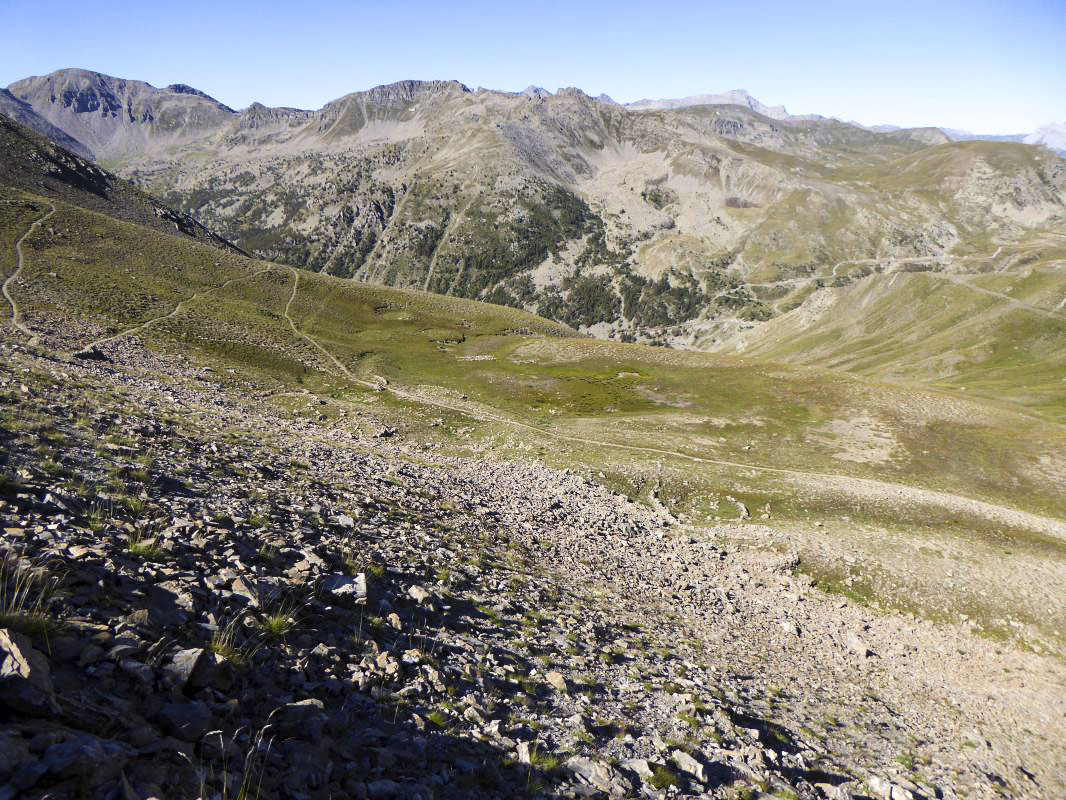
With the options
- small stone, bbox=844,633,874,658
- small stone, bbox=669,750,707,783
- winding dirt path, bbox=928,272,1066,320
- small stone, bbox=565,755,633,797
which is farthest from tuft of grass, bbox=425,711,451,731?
winding dirt path, bbox=928,272,1066,320

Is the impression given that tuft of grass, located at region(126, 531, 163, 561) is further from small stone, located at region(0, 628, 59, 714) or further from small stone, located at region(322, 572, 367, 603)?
small stone, located at region(0, 628, 59, 714)

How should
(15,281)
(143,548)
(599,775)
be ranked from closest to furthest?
(599,775) < (143,548) < (15,281)

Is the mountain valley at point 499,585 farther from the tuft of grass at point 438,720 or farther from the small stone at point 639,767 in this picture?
the tuft of grass at point 438,720

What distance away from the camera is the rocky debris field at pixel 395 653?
7.42 metres

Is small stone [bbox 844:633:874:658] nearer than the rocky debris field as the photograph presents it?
No

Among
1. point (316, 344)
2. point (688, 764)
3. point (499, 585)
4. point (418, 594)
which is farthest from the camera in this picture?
point (316, 344)

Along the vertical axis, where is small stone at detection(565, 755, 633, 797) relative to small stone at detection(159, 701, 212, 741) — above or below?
below

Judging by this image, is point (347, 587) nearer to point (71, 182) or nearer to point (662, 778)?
point (662, 778)

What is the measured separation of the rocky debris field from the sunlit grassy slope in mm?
9460

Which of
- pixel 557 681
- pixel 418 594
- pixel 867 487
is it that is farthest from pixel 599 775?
pixel 867 487

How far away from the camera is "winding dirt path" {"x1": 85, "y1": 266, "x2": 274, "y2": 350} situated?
5267 centimetres

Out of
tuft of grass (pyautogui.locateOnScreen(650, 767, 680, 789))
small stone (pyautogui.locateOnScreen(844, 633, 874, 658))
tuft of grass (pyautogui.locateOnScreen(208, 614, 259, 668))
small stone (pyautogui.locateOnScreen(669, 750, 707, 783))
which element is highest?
tuft of grass (pyautogui.locateOnScreen(208, 614, 259, 668))

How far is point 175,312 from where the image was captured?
242ft

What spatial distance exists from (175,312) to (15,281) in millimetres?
16585
